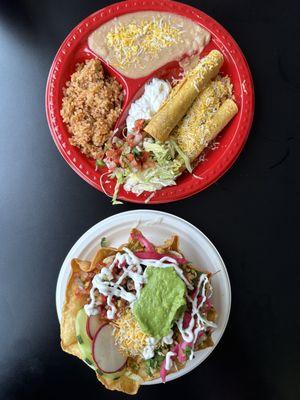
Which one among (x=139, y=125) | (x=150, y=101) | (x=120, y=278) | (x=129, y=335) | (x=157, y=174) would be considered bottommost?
(x=129, y=335)

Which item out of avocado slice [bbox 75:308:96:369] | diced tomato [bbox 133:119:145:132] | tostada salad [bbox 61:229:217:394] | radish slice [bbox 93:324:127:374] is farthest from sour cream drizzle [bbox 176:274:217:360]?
diced tomato [bbox 133:119:145:132]

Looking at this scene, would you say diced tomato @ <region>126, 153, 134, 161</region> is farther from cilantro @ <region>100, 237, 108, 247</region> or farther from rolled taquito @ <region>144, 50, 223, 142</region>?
cilantro @ <region>100, 237, 108, 247</region>

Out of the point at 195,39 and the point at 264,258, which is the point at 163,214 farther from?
the point at 195,39

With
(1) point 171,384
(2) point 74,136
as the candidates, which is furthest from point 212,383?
(2) point 74,136

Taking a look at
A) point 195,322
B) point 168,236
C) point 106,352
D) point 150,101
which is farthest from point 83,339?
point 150,101

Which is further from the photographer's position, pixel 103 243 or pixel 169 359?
pixel 103 243

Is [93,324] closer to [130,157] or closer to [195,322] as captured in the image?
[195,322]

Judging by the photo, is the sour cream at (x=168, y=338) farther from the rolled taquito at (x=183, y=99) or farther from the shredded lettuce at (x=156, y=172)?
the rolled taquito at (x=183, y=99)
